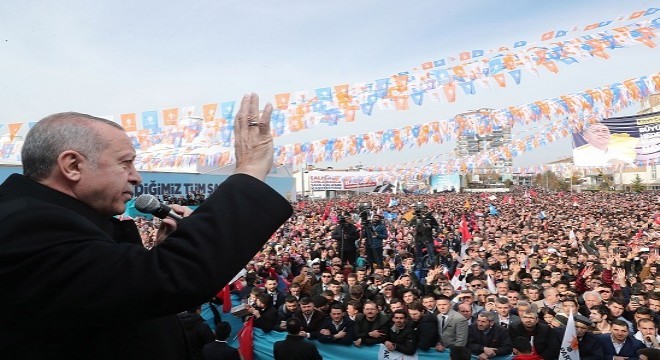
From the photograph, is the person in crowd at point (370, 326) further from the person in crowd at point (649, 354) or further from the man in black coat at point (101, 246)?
the man in black coat at point (101, 246)

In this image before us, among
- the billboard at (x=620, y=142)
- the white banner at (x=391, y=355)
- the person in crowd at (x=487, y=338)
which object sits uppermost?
the billboard at (x=620, y=142)

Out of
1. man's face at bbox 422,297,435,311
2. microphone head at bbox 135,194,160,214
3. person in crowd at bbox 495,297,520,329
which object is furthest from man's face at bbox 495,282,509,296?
microphone head at bbox 135,194,160,214

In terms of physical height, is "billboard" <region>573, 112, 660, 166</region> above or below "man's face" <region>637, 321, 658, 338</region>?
above

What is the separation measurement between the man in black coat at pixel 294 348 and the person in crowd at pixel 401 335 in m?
1.04

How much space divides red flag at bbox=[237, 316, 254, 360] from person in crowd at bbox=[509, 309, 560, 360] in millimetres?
3239

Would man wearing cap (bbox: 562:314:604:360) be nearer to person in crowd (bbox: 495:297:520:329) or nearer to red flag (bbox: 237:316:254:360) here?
person in crowd (bbox: 495:297:520:329)

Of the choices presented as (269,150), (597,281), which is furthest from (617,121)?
(269,150)

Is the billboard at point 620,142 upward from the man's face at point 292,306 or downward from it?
upward

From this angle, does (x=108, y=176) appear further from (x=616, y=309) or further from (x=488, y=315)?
(x=616, y=309)

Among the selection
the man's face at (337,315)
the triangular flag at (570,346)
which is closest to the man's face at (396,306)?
the man's face at (337,315)

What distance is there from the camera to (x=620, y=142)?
2561 centimetres

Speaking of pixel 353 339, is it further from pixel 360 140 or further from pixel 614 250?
pixel 360 140

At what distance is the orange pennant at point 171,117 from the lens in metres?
17.3

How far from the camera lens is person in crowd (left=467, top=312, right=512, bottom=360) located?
545 cm
